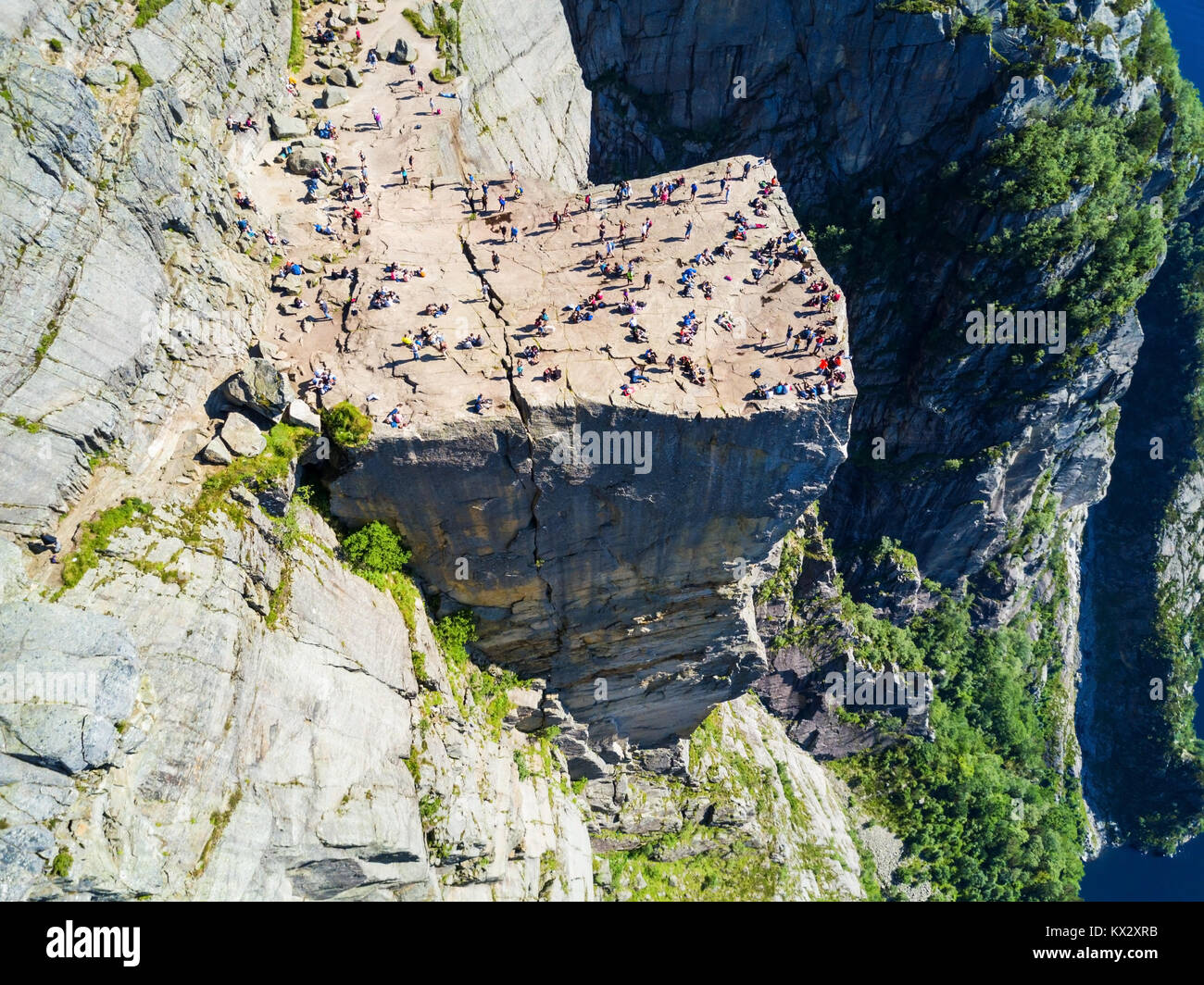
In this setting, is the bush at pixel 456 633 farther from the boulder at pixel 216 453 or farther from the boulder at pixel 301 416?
the boulder at pixel 216 453

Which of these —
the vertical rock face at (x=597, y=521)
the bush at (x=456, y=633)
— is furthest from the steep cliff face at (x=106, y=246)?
the bush at (x=456, y=633)

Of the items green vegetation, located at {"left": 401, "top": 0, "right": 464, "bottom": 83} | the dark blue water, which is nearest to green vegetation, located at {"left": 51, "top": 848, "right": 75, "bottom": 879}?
green vegetation, located at {"left": 401, "top": 0, "right": 464, "bottom": 83}

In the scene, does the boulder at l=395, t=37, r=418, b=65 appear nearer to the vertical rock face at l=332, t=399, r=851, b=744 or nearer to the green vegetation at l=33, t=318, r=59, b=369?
the vertical rock face at l=332, t=399, r=851, b=744

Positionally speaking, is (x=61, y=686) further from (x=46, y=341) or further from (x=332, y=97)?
(x=332, y=97)

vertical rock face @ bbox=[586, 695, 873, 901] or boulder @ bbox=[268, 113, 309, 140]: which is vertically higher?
boulder @ bbox=[268, 113, 309, 140]

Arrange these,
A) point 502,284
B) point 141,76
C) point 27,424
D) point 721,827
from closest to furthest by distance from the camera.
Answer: point 27,424 < point 141,76 < point 502,284 < point 721,827

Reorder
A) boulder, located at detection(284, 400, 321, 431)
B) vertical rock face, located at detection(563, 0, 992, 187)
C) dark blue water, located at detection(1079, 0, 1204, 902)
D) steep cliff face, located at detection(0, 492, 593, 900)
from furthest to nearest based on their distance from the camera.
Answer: dark blue water, located at detection(1079, 0, 1204, 902)
vertical rock face, located at detection(563, 0, 992, 187)
boulder, located at detection(284, 400, 321, 431)
steep cliff face, located at detection(0, 492, 593, 900)

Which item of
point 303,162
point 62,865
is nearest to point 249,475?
point 62,865
